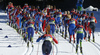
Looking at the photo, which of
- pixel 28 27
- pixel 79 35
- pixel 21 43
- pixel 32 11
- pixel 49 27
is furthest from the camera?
pixel 32 11

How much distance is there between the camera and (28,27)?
16.4 meters

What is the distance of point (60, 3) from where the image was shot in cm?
4919

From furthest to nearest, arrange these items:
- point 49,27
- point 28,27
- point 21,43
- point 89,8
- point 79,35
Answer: point 89,8
point 21,43
point 49,27
point 28,27
point 79,35

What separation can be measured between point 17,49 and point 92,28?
5417 millimetres

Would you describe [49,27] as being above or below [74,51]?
above

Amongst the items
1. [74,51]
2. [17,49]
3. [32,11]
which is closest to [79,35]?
[74,51]

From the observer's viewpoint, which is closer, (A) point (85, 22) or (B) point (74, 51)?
(B) point (74, 51)

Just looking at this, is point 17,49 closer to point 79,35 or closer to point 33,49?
point 33,49

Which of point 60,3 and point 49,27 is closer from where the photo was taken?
point 49,27

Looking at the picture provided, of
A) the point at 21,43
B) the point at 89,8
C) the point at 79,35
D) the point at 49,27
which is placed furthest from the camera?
the point at 89,8

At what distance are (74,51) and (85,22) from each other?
449 centimetres

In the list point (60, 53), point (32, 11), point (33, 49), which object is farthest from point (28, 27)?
point (32, 11)

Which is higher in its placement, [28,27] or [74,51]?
[28,27]

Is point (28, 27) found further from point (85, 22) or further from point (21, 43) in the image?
point (85, 22)
